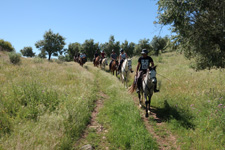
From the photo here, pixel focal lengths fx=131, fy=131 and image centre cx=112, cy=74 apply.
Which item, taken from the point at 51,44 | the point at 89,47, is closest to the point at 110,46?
the point at 89,47

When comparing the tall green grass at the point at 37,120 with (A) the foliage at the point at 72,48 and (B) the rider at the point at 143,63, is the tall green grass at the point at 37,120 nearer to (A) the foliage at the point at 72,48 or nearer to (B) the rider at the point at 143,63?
(B) the rider at the point at 143,63

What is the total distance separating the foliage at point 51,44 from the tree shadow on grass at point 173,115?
3665 centimetres

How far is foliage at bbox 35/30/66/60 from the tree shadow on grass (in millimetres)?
36654

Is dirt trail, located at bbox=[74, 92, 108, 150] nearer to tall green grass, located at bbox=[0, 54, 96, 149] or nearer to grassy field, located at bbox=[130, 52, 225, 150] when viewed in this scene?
tall green grass, located at bbox=[0, 54, 96, 149]

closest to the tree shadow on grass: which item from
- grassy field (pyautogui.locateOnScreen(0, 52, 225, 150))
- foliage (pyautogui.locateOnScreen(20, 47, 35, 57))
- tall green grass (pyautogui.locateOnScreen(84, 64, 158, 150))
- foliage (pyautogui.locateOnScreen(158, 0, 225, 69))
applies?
grassy field (pyautogui.locateOnScreen(0, 52, 225, 150))

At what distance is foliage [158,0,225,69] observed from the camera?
19.5ft

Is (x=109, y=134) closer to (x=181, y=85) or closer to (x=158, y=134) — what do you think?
(x=158, y=134)

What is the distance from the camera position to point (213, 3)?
591 cm

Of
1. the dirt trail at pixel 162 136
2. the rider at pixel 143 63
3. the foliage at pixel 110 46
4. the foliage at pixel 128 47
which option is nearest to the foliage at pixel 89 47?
the foliage at pixel 110 46

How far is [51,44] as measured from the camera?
36969 mm

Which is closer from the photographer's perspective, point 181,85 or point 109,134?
point 109,134

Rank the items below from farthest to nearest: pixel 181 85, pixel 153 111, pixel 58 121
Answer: pixel 181 85, pixel 153 111, pixel 58 121

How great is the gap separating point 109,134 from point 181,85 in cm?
704

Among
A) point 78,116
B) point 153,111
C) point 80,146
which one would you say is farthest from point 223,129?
point 78,116
